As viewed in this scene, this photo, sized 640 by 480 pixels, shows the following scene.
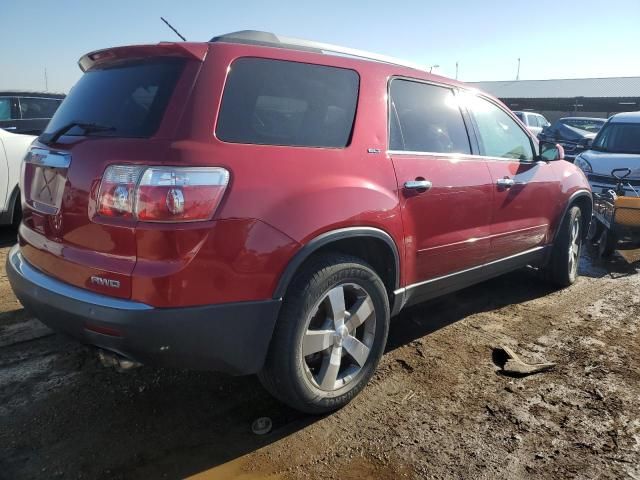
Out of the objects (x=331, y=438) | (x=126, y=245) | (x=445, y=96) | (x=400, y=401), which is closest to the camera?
(x=126, y=245)

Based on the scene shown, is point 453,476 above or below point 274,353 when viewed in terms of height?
below

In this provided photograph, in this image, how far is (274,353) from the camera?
255 centimetres

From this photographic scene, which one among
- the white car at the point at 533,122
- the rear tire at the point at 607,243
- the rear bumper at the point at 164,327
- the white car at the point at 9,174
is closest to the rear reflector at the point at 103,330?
the rear bumper at the point at 164,327

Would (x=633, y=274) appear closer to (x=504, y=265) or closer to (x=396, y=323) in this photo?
(x=504, y=265)

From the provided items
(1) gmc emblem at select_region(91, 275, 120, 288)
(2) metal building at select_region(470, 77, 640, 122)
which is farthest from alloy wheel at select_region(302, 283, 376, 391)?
(2) metal building at select_region(470, 77, 640, 122)

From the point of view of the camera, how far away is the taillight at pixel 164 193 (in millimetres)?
2168

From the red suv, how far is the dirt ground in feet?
1.01

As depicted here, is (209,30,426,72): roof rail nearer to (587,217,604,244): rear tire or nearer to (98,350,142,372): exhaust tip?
(98,350,142,372): exhaust tip

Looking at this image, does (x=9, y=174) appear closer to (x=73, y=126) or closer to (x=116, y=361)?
(x=73, y=126)

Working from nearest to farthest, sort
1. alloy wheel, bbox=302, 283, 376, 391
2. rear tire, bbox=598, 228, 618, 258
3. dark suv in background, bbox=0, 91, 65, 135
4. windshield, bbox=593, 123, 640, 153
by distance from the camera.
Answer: alloy wheel, bbox=302, 283, 376, 391
rear tire, bbox=598, 228, 618, 258
dark suv in background, bbox=0, 91, 65, 135
windshield, bbox=593, 123, 640, 153

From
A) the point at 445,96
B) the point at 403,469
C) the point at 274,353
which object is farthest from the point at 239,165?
the point at 445,96

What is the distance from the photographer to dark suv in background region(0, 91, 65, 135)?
23.2 feet

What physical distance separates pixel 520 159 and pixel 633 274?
2550 millimetres

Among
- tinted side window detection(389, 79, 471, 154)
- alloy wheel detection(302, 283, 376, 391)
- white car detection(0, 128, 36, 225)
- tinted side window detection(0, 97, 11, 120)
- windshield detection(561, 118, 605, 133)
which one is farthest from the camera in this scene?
windshield detection(561, 118, 605, 133)
